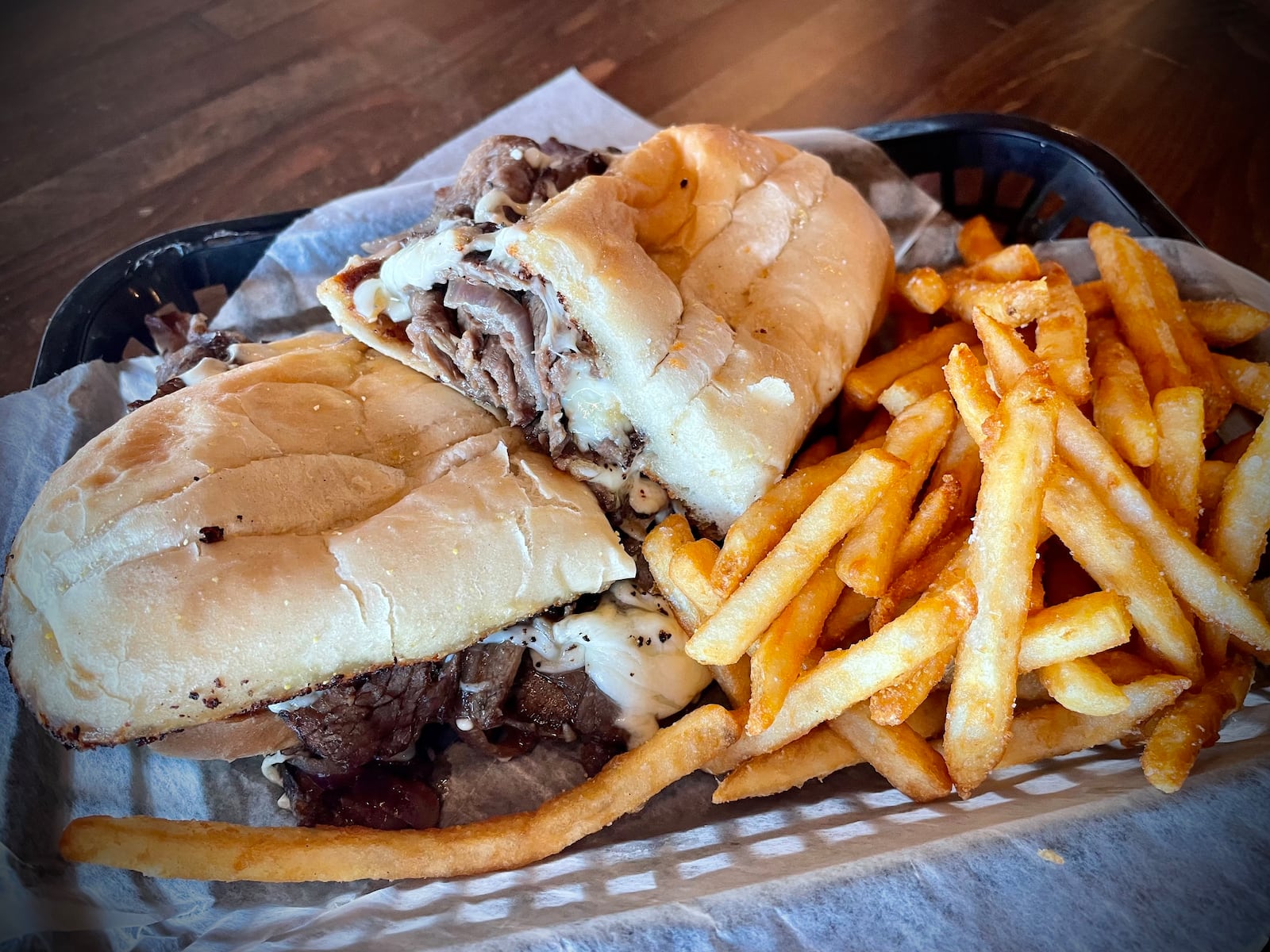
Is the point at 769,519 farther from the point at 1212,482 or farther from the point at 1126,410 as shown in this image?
the point at 1212,482

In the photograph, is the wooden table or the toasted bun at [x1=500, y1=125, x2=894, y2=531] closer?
the toasted bun at [x1=500, y1=125, x2=894, y2=531]

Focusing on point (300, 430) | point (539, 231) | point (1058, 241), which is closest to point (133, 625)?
point (300, 430)

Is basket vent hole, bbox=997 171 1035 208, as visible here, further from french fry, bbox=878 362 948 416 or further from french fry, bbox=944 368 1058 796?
french fry, bbox=944 368 1058 796

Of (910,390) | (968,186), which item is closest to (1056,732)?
(910,390)

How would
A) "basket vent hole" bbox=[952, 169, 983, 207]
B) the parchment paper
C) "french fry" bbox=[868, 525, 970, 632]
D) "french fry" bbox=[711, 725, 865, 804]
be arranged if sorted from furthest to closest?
"basket vent hole" bbox=[952, 169, 983, 207], "french fry" bbox=[711, 725, 865, 804], "french fry" bbox=[868, 525, 970, 632], the parchment paper

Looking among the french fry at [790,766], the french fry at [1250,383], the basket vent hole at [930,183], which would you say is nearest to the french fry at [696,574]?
the french fry at [790,766]

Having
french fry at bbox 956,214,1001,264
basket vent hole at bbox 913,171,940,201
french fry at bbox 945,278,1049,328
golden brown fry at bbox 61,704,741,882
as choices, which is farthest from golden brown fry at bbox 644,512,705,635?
basket vent hole at bbox 913,171,940,201
